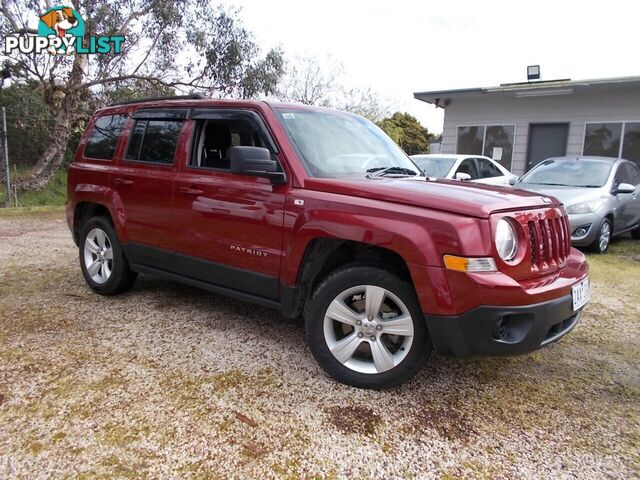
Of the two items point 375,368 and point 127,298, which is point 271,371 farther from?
point 127,298

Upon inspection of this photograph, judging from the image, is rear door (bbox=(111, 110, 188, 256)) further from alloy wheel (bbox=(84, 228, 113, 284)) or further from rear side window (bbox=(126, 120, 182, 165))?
alloy wheel (bbox=(84, 228, 113, 284))

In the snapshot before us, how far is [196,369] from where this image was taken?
3102mm

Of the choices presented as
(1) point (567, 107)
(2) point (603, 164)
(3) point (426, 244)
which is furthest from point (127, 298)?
(1) point (567, 107)

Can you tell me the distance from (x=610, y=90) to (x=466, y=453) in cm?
1189

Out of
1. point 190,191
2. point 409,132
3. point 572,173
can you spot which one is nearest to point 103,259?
point 190,191

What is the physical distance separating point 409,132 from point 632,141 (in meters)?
21.0

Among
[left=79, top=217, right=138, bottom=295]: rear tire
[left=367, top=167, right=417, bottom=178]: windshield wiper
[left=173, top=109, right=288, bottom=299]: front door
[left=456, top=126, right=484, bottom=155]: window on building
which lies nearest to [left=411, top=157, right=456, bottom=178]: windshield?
[left=367, top=167, right=417, bottom=178]: windshield wiper

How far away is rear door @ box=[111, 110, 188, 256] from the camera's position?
383 cm

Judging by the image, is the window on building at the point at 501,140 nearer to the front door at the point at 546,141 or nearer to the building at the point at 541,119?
the building at the point at 541,119

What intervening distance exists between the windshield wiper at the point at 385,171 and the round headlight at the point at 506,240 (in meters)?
1.04

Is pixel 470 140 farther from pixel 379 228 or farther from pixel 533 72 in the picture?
pixel 379 228

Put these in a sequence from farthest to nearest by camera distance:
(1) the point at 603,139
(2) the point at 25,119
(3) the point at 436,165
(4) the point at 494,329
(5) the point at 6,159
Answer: (2) the point at 25,119
(1) the point at 603,139
(5) the point at 6,159
(3) the point at 436,165
(4) the point at 494,329

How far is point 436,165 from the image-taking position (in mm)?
8562

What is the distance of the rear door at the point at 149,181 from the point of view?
3826mm
